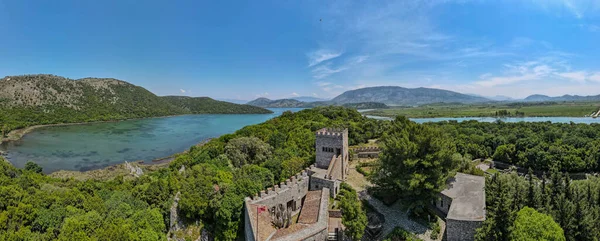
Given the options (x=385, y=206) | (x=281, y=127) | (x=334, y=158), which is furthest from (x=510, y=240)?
(x=281, y=127)

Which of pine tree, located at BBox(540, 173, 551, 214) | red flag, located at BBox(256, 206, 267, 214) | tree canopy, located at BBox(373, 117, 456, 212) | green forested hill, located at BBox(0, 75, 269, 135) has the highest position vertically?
green forested hill, located at BBox(0, 75, 269, 135)

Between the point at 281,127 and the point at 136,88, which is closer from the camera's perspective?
the point at 281,127

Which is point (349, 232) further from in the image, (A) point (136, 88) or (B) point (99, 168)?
(A) point (136, 88)

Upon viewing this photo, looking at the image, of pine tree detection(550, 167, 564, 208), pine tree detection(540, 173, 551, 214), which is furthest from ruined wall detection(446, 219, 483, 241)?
pine tree detection(550, 167, 564, 208)

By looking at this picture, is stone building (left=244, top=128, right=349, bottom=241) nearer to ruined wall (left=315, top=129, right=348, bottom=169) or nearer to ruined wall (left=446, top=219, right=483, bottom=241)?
ruined wall (left=315, top=129, right=348, bottom=169)

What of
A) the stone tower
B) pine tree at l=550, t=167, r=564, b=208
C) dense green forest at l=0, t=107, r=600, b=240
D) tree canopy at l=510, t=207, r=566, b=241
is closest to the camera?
tree canopy at l=510, t=207, r=566, b=241

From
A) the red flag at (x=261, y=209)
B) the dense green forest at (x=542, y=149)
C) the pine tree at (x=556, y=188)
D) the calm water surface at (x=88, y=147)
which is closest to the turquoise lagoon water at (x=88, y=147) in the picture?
the calm water surface at (x=88, y=147)

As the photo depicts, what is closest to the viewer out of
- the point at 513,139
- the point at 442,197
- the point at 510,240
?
the point at 510,240

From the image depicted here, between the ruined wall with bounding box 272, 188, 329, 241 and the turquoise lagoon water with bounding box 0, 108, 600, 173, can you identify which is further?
the turquoise lagoon water with bounding box 0, 108, 600, 173

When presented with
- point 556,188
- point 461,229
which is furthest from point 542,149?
point 461,229
